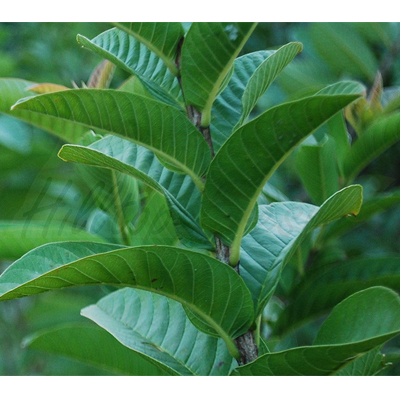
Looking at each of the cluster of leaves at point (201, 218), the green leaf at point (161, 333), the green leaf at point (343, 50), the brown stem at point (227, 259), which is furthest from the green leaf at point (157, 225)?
the green leaf at point (343, 50)

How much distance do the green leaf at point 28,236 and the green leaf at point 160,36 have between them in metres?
0.32

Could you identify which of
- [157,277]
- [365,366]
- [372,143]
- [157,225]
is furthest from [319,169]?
[157,277]

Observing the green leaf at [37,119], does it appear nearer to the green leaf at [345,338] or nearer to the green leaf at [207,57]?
the green leaf at [207,57]

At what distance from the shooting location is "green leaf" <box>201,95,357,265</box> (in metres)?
0.48

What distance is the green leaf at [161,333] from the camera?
2.05 ft

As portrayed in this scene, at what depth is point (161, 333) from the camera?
684mm

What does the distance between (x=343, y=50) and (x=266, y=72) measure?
105cm

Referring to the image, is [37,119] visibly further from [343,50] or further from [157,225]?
[343,50]

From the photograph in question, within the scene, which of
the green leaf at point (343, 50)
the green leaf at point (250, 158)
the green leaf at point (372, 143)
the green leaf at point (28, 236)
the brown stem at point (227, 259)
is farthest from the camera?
the green leaf at point (343, 50)

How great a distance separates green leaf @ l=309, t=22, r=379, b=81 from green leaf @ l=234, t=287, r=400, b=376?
42.8 inches

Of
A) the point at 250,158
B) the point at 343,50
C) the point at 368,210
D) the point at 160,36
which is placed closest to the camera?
the point at 250,158

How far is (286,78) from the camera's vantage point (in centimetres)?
143

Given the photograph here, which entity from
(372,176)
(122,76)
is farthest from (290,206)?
(122,76)

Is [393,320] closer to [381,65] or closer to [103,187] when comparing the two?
[103,187]
